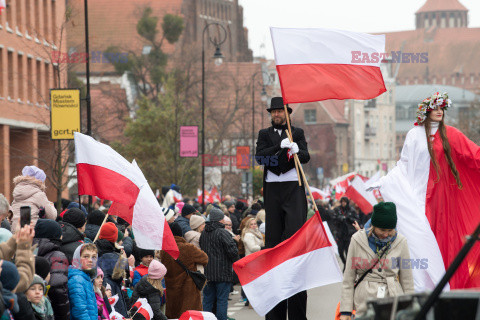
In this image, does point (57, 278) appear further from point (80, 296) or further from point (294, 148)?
point (294, 148)

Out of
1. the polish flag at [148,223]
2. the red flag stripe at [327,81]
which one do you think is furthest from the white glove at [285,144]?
the polish flag at [148,223]

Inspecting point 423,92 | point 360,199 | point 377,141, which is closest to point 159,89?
point 360,199

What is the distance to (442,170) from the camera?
10.2 metres

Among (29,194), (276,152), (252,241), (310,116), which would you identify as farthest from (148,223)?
(310,116)

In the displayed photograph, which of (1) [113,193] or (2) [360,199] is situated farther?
(2) [360,199]

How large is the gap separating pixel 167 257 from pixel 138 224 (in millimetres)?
2458

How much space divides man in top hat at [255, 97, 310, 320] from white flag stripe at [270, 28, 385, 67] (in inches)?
18.7

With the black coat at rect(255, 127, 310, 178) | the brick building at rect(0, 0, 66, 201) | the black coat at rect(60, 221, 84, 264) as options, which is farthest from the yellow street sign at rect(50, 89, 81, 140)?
the brick building at rect(0, 0, 66, 201)

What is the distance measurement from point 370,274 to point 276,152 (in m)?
2.14

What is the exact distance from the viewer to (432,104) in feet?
33.2

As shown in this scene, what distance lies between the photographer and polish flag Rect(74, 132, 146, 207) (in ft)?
37.0

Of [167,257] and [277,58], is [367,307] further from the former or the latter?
[167,257]

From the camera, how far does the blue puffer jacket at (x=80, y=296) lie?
9.28 meters

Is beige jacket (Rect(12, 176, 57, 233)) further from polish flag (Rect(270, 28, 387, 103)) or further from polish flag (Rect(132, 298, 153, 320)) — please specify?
polish flag (Rect(270, 28, 387, 103))
